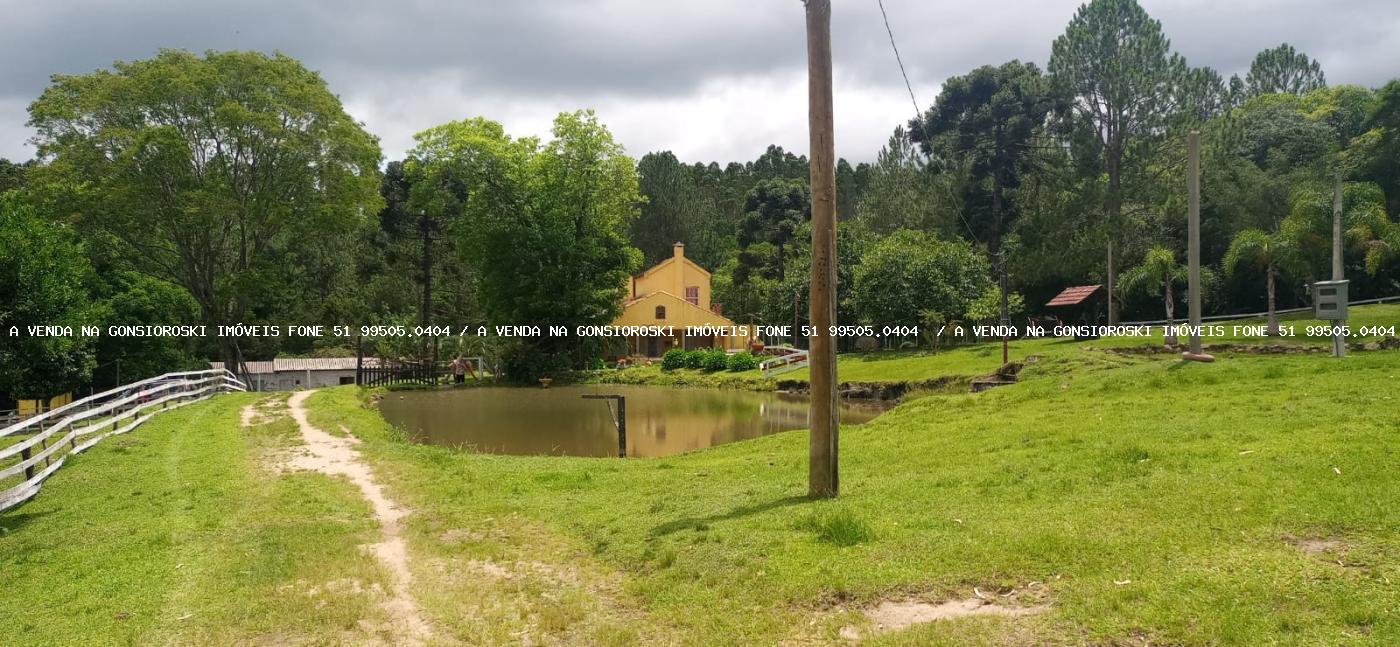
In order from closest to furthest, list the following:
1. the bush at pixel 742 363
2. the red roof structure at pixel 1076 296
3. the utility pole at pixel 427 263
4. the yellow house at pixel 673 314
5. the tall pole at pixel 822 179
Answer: the tall pole at pixel 822 179 → the red roof structure at pixel 1076 296 → the bush at pixel 742 363 → the yellow house at pixel 673 314 → the utility pole at pixel 427 263

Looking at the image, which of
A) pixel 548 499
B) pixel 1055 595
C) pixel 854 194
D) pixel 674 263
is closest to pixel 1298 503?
pixel 1055 595

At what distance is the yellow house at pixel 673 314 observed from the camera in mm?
51688

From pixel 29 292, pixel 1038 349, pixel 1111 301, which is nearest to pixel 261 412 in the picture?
pixel 29 292

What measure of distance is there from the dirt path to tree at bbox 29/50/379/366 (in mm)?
15329

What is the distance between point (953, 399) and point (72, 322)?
65.8 feet

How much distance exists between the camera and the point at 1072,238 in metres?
43.2

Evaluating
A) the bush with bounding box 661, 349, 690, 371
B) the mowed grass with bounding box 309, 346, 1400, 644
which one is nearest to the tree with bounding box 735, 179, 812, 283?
the bush with bounding box 661, 349, 690, 371

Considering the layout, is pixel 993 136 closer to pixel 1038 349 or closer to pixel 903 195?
pixel 903 195

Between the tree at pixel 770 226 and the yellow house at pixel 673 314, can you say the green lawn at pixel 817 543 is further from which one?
the tree at pixel 770 226

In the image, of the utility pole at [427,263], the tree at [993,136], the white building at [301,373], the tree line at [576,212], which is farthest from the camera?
the utility pole at [427,263]

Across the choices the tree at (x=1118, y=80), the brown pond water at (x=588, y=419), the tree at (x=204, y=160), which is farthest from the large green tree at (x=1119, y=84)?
the tree at (x=204, y=160)

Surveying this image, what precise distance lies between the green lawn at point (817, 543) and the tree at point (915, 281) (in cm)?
2748

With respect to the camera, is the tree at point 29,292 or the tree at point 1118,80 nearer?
the tree at point 29,292

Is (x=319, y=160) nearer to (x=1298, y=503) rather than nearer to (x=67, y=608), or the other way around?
(x=67, y=608)
